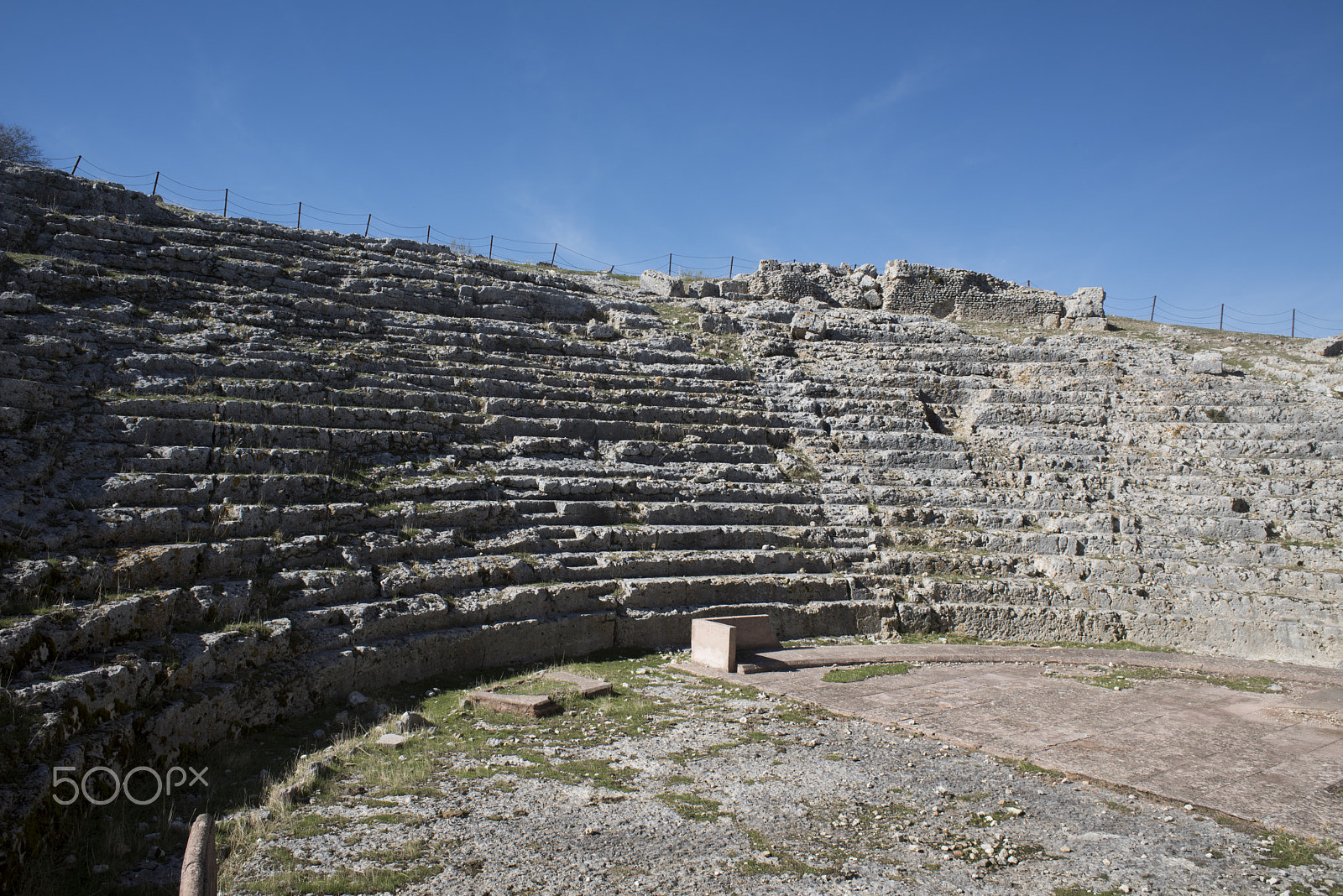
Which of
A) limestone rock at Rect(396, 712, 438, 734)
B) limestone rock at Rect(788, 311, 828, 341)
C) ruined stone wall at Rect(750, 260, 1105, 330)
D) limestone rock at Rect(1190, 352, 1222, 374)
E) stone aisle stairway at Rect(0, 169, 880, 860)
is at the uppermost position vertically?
ruined stone wall at Rect(750, 260, 1105, 330)

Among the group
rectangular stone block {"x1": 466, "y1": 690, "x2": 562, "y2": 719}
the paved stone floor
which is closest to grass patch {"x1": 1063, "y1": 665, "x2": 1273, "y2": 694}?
the paved stone floor

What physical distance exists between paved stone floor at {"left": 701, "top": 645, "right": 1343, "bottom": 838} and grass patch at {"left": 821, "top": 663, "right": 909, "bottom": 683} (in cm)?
10

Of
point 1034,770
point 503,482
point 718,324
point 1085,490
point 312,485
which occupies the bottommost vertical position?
point 1034,770

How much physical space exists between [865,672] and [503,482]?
4492 mm

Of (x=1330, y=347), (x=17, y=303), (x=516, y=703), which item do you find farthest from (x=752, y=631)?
(x=1330, y=347)

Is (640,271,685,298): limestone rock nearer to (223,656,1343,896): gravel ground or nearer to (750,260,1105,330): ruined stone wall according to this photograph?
(750,260,1105,330): ruined stone wall

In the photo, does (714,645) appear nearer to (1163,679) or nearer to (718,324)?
(1163,679)

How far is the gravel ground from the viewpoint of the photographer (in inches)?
155

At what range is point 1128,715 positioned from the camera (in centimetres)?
682

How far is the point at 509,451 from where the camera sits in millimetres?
10227

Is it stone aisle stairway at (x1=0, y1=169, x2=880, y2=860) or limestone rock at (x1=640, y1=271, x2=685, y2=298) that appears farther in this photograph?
limestone rock at (x1=640, y1=271, x2=685, y2=298)

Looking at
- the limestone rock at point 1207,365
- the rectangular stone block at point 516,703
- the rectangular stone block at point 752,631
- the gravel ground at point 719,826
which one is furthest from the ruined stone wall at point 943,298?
the gravel ground at point 719,826

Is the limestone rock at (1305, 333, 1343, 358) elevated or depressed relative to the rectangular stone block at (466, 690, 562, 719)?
elevated

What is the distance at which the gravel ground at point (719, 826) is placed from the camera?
394 cm
